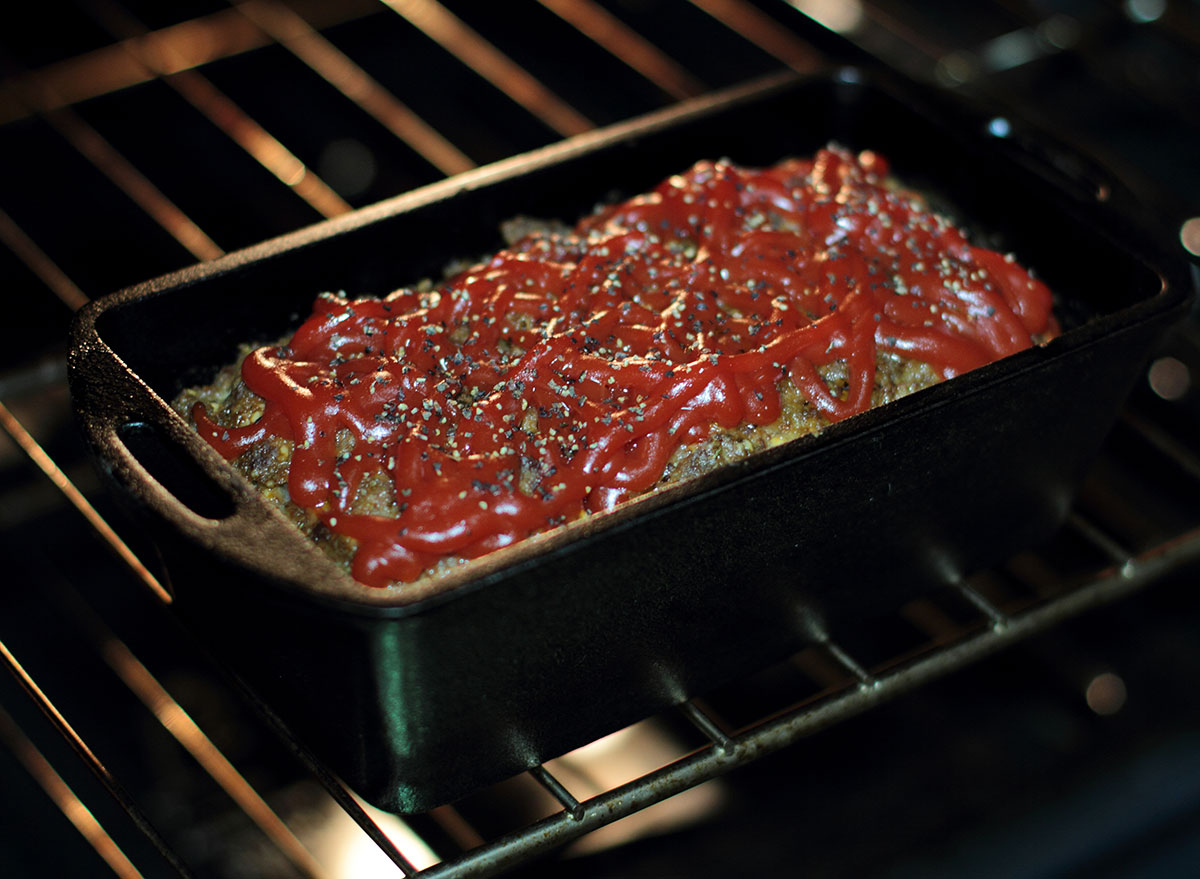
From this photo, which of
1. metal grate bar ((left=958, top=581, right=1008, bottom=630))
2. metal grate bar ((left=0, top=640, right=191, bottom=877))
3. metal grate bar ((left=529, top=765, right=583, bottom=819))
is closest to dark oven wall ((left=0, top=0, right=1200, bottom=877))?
metal grate bar ((left=958, top=581, right=1008, bottom=630))

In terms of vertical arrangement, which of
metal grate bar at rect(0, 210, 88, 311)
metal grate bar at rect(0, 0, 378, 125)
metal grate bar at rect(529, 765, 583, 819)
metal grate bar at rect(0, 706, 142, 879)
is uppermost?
metal grate bar at rect(0, 0, 378, 125)

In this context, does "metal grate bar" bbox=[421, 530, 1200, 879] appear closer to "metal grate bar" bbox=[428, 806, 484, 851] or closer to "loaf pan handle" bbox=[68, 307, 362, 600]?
"loaf pan handle" bbox=[68, 307, 362, 600]

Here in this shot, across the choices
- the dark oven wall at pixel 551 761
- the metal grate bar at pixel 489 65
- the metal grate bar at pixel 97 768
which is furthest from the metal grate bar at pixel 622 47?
the metal grate bar at pixel 97 768

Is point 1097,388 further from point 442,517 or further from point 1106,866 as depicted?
point 1106,866

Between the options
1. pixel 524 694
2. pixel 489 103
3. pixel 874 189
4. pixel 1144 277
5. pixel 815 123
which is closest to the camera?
pixel 524 694

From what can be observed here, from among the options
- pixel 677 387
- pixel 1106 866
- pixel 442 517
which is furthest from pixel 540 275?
pixel 1106 866

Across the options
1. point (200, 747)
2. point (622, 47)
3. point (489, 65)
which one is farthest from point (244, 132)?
point (200, 747)

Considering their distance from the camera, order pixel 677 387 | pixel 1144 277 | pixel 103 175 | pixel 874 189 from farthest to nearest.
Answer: pixel 103 175, pixel 874 189, pixel 1144 277, pixel 677 387
